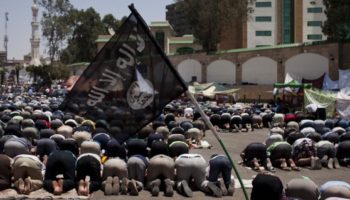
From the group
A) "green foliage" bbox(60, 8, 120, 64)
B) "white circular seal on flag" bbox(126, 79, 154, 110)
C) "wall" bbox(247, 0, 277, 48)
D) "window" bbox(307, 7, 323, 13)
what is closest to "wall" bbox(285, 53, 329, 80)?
"wall" bbox(247, 0, 277, 48)

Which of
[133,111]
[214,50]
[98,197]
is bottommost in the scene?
[98,197]

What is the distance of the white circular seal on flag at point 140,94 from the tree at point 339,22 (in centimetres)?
3929

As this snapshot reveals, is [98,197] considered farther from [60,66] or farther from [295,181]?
[60,66]

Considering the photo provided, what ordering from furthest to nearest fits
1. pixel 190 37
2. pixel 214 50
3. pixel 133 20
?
pixel 190 37 < pixel 214 50 < pixel 133 20

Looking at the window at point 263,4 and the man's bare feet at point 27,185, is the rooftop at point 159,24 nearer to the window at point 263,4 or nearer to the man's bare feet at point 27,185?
the window at point 263,4

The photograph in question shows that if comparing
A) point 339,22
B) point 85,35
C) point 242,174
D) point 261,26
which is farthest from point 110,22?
point 242,174

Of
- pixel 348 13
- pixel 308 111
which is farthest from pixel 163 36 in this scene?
pixel 308 111

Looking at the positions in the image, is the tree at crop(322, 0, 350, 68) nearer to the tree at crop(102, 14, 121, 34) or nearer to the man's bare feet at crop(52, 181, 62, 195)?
the man's bare feet at crop(52, 181, 62, 195)

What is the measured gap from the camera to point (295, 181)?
1039cm

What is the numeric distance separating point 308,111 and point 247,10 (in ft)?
122

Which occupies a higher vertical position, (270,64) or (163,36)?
(163,36)

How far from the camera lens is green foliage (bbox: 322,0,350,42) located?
44.6 metres

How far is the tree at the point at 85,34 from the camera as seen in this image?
93.9 m

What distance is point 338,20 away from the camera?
45969 millimetres
